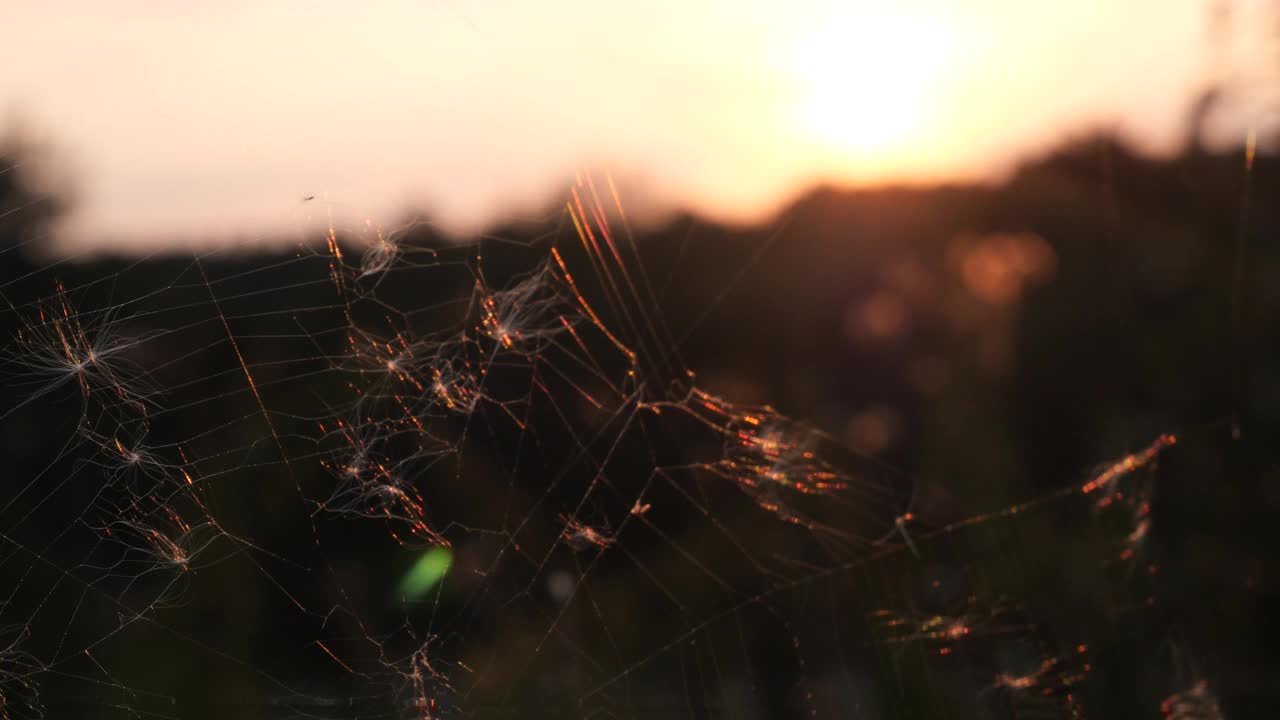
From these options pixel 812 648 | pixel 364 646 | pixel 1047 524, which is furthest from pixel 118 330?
pixel 1047 524

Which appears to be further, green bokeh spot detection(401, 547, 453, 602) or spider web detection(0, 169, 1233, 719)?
green bokeh spot detection(401, 547, 453, 602)

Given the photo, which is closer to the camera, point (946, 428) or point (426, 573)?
point (426, 573)

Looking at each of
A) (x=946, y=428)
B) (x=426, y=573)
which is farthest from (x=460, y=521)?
(x=946, y=428)

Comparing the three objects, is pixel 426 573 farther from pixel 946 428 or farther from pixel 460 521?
pixel 946 428

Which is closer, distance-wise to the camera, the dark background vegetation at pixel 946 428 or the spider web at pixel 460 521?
the spider web at pixel 460 521

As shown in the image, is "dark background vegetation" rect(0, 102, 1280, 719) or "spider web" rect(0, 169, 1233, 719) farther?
"dark background vegetation" rect(0, 102, 1280, 719)
